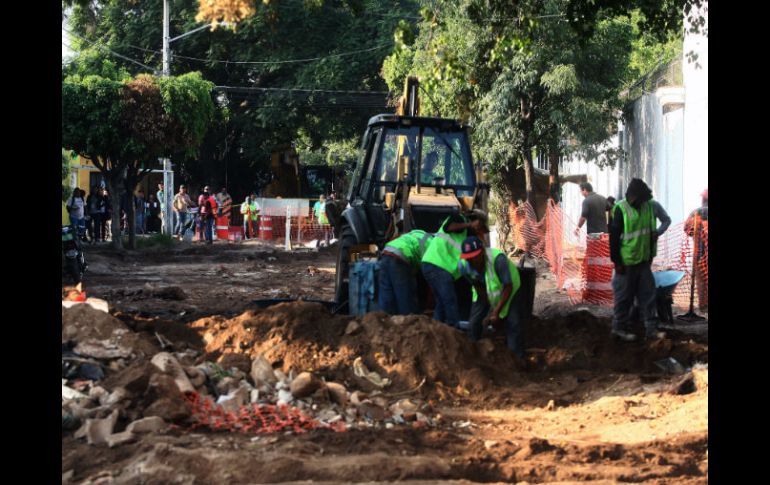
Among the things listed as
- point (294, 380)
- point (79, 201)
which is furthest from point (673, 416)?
point (79, 201)

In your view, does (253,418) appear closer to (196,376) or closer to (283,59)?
(196,376)

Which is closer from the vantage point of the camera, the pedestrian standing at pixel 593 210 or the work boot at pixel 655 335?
the work boot at pixel 655 335

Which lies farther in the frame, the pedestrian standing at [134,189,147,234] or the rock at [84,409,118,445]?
the pedestrian standing at [134,189,147,234]

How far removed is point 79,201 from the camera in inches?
1088

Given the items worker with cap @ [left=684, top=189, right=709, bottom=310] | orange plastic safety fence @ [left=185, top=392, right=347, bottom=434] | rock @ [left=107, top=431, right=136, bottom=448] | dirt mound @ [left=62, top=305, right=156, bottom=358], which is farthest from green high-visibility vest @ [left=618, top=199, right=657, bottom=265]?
rock @ [left=107, top=431, right=136, bottom=448]

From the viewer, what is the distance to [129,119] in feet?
85.0

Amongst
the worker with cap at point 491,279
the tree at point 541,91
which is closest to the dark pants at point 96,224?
the tree at point 541,91

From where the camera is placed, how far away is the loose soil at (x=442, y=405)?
608cm

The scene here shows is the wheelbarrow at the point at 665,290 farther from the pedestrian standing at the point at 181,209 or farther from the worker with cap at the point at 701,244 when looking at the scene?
the pedestrian standing at the point at 181,209

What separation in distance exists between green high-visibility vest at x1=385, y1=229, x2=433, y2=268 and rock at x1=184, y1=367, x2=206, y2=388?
3144 millimetres

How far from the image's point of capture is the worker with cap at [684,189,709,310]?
13688 mm

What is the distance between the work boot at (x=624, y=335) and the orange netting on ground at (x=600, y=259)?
2.87m

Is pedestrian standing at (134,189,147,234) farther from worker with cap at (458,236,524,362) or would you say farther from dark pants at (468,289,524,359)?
worker with cap at (458,236,524,362)
